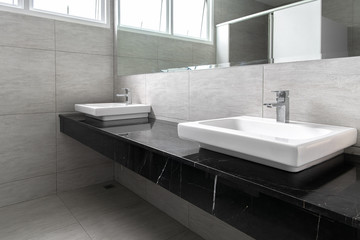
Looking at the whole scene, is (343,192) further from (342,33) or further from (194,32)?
(194,32)

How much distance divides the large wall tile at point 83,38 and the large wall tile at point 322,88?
195 cm

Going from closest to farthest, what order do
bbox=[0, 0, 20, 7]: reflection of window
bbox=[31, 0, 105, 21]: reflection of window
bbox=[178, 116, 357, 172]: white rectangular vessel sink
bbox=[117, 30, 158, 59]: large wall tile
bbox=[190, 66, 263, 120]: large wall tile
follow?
bbox=[178, 116, 357, 172]: white rectangular vessel sink → bbox=[190, 66, 263, 120]: large wall tile → bbox=[0, 0, 20, 7]: reflection of window → bbox=[117, 30, 158, 59]: large wall tile → bbox=[31, 0, 105, 21]: reflection of window

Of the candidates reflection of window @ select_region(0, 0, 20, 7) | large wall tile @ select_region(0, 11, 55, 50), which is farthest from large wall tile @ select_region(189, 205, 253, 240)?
reflection of window @ select_region(0, 0, 20, 7)

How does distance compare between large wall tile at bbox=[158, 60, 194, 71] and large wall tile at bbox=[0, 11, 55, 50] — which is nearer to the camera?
large wall tile at bbox=[158, 60, 194, 71]

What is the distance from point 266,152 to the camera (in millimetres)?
850

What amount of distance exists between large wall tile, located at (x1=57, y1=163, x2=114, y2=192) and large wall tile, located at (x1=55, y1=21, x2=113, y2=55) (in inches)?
47.8

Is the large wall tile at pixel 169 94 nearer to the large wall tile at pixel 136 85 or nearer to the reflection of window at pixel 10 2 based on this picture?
the large wall tile at pixel 136 85

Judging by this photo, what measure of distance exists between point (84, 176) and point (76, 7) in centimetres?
172

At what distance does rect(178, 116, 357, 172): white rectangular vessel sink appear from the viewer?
2.63 feet

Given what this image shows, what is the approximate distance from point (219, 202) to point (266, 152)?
0.25 meters

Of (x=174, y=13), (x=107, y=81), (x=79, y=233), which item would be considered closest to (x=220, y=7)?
(x=174, y=13)

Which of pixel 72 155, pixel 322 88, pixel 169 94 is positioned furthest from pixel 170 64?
pixel 72 155

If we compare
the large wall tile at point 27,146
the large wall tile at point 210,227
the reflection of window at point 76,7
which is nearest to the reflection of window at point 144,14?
the reflection of window at point 76,7

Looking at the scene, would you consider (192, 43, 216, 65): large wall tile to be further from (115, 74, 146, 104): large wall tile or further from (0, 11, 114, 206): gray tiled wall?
(0, 11, 114, 206): gray tiled wall
